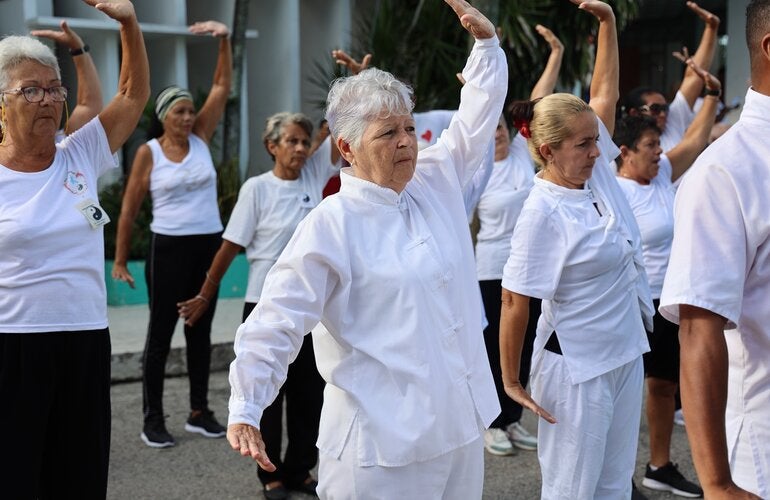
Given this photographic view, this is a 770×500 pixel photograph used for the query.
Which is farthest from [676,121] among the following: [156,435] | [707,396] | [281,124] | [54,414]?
[707,396]

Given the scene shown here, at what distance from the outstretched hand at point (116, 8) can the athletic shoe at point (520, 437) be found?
10.9 feet

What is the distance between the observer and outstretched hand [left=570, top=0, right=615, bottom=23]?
160 inches

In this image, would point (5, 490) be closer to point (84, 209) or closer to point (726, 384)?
point (84, 209)

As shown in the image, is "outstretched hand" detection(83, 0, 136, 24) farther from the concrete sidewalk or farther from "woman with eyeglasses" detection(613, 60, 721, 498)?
the concrete sidewalk

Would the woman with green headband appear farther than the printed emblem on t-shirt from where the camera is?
Yes

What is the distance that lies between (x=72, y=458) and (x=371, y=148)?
1.51 meters

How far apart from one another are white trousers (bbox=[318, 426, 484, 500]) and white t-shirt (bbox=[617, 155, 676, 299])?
8.40ft

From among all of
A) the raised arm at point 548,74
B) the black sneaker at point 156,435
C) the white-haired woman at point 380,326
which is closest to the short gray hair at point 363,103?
the white-haired woman at point 380,326

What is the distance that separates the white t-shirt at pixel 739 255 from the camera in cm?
204

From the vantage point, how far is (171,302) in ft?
19.8

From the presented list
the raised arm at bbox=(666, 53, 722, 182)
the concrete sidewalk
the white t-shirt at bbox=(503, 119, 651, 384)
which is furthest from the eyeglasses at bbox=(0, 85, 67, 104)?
the concrete sidewalk

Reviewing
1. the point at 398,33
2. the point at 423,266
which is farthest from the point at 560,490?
the point at 398,33

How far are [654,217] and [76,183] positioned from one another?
2930 millimetres

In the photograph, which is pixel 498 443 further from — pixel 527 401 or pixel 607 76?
pixel 607 76
